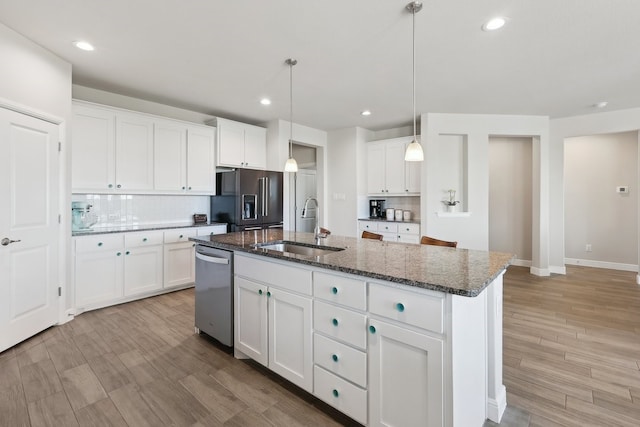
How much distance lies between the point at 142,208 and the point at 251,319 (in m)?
2.86

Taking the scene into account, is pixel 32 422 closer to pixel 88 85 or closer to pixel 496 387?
pixel 496 387

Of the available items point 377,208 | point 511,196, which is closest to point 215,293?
point 377,208

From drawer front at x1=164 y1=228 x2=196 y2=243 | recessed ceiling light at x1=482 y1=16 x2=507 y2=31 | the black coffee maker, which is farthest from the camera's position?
the black coffee maker

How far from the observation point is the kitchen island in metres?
1.29

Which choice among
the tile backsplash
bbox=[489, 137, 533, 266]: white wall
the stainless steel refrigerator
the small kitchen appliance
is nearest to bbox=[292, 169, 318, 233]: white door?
the stainless steel refrigerator

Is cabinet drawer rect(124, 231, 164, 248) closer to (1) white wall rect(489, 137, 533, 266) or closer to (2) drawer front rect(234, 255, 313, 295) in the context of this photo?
(2) drawer front rect(234, 255, 313, 295)

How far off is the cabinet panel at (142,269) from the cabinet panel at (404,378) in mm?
3305

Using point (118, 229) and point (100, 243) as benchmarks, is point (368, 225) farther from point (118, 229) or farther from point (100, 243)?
point (100, 243)

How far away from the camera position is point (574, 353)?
2467 mm

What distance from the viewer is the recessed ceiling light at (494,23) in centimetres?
229

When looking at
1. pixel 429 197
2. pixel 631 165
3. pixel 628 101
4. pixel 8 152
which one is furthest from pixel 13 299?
pixel 631 165

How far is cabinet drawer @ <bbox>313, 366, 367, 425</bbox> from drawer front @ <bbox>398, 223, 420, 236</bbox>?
3575 millimetres

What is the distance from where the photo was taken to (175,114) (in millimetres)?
4426

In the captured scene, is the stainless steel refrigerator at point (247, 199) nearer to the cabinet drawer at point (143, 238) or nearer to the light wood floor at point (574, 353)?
the cabinet drawer at point (143, 238)
